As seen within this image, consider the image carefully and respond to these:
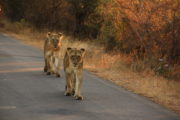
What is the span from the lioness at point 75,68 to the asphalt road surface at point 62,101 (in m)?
0.24

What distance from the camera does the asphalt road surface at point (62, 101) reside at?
8625 mm

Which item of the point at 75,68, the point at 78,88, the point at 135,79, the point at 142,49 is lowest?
the point at 135,79

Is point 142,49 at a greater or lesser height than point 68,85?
greater

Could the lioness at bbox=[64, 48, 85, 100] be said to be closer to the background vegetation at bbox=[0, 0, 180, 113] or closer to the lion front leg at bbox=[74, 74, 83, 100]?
the lion front leg at bbox=[74, 74, 83, 100]

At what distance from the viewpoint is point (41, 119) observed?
26.7 ft

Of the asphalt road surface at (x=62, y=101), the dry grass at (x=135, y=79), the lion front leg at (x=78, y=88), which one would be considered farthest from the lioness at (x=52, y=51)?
the lion front leg at (x=78, y=88)

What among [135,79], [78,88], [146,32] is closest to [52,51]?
[135,79]

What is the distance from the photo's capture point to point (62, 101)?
977cm

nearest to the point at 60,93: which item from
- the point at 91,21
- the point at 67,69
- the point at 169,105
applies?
the point at 67,69

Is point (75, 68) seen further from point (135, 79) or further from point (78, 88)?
point (135, 79)

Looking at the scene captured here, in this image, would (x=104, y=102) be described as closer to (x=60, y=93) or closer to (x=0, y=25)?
(x=60, y=93)

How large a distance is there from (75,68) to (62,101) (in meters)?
0.74

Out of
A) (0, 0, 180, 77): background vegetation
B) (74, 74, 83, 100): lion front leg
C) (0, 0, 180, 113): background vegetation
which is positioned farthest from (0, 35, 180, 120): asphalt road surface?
(0, 0, 180, 77): background vegetation

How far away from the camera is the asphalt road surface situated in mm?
8625
